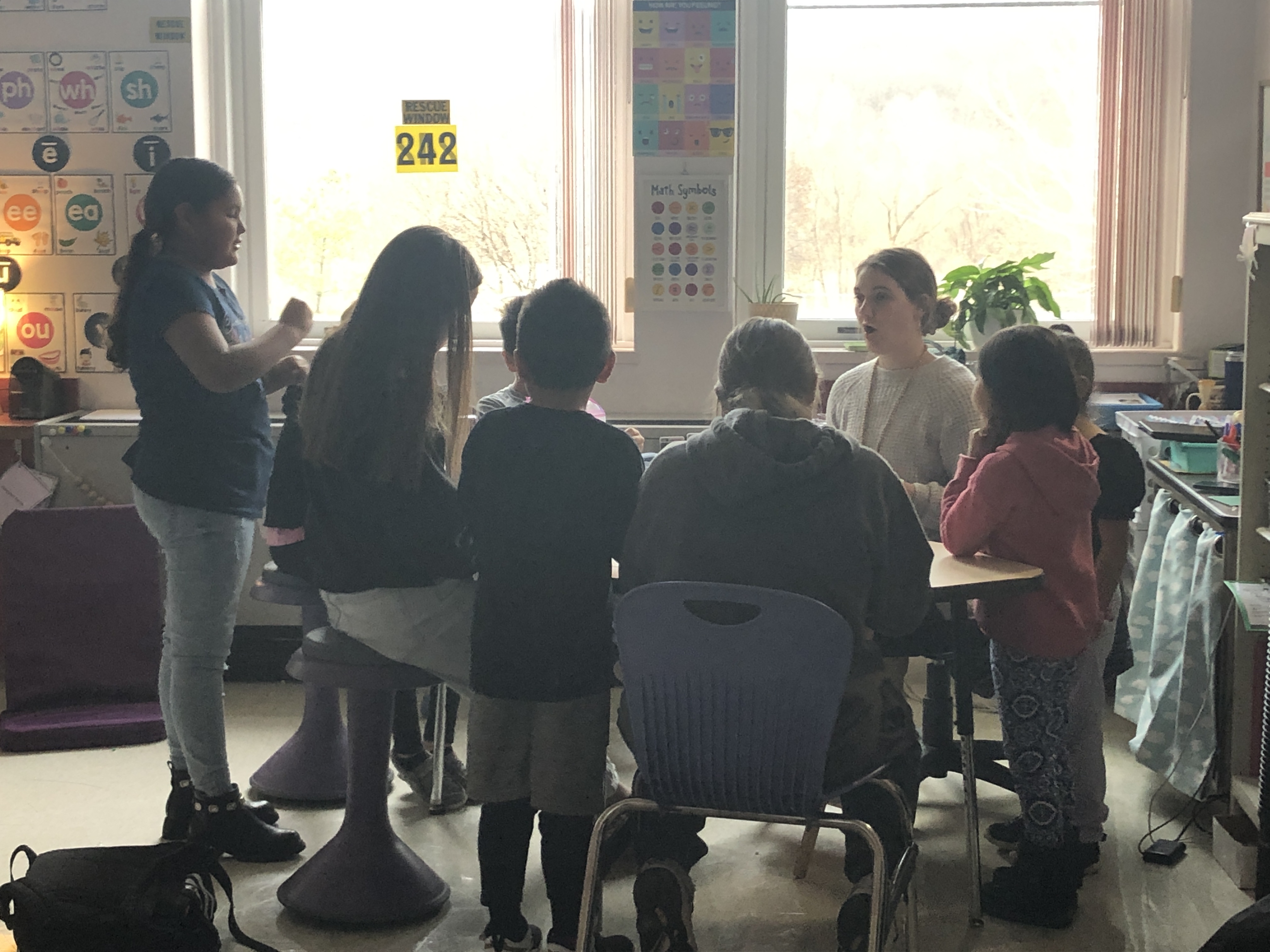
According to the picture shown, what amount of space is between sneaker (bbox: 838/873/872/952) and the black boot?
22.3 inches

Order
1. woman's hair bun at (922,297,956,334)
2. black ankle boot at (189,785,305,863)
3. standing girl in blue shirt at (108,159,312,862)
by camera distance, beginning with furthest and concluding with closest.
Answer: woman's hair bun at (922,297,956,334), black ankle boot at (189,785,305,863), standing girl in blue shirt at (108,159,312,862)

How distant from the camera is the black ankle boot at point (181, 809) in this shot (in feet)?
9.80

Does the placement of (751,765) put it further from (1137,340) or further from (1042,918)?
(1137,340)

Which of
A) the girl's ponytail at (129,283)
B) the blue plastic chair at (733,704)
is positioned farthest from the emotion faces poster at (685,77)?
the blue plastic chair at (733,704)

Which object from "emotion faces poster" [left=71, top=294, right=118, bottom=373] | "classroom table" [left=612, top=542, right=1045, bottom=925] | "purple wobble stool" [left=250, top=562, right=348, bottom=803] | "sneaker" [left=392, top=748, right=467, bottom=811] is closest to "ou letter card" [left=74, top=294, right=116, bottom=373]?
"emotion faces poster" [left=71, top=294, right=118, bottom=373]

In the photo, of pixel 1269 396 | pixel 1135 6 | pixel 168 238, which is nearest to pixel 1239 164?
pixel 1135 6

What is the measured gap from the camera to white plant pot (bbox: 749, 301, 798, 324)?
402 cm

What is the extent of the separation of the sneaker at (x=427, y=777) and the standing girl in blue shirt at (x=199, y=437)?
0.41m

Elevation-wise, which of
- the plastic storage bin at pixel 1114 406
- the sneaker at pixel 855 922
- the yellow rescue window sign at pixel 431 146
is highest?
the yellow rescue window sign at pixel 431 146

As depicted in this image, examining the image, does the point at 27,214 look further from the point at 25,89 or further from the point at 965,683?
the point at 965,683

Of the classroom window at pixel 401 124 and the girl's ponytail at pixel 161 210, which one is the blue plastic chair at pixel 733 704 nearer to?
the girl's ponytail at pixel 161 210

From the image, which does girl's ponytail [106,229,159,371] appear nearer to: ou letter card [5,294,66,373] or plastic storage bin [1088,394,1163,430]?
ou letter card [5,294,66,373]

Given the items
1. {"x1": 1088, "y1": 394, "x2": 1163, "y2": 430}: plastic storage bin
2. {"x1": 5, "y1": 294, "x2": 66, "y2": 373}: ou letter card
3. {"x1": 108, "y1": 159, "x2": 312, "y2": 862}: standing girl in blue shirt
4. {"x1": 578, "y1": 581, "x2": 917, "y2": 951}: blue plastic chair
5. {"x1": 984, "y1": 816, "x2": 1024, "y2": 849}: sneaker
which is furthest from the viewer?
{"x1": 5, "y1": 294, "x2": 66, "y2": 373}: ou letter card

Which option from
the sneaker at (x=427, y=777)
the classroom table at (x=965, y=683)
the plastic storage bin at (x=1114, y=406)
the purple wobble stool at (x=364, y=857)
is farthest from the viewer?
the plastic storage bin at (x=1114, y=406)
